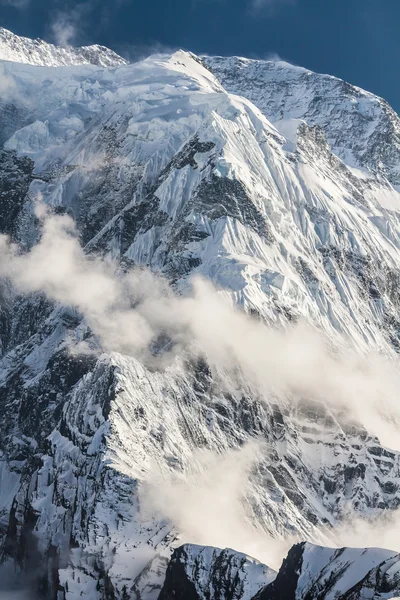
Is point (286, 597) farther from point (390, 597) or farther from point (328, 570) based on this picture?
point (390, 597)

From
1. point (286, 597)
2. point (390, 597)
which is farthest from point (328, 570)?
point (390, 597)

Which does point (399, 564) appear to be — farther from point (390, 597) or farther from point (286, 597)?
point (286, 597)

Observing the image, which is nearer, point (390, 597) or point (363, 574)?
point (390, 597)

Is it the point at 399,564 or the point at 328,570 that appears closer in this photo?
the point at 399,564

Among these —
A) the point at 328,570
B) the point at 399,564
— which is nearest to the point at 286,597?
the point at 328,570

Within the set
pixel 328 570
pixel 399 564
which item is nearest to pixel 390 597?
pixel 399 564

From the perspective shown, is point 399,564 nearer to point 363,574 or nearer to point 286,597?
point 363,574
